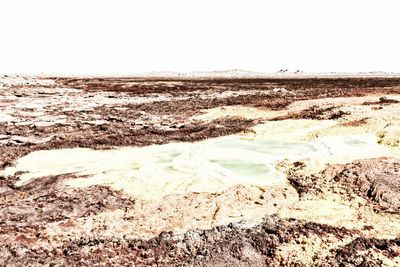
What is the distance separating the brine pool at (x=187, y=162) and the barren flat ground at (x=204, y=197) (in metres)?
0.03

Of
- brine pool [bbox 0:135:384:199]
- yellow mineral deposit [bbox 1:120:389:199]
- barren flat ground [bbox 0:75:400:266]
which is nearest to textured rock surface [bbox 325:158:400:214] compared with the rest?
barren flat ground [bbox 0:75:400:266]

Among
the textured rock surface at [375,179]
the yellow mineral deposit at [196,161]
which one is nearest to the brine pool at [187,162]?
the yellow mineral deposit at [196,161]

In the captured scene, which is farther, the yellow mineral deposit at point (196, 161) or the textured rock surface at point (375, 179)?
the yellow mineral deposit at point (196, 161)

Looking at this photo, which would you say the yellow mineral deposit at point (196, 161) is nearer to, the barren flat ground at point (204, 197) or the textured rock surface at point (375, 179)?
the barren flat ground at point (204, 197)

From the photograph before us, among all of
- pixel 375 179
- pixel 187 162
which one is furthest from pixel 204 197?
pixel 375 179

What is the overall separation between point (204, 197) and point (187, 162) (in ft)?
7.50

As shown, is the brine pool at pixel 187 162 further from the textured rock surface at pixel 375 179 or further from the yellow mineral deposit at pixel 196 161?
the textured rock surface at pixel 375 179

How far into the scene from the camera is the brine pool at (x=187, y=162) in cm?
588

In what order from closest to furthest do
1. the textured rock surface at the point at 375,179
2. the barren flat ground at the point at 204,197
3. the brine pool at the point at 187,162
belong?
1. the barren flat ground at the point at 204,197
2. the textured rock surface at the point at 375,179
3. the brine pool at the point at 187,162

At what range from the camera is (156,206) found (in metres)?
4.78

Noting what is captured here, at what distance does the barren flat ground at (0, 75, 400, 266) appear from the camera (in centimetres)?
354

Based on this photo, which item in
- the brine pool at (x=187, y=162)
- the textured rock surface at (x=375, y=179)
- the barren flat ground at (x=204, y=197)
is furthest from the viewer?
the brine pool at (x=187, y=162)

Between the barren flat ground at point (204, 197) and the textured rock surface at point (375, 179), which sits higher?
the textured rock surface at point (375, 179)

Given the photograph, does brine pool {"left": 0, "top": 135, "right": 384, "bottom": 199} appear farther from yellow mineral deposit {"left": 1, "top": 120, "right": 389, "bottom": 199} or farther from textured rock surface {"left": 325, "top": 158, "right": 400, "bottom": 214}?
textured rock surface {"left": 325, "top": 158, "right": 400, "bottom": 214}
